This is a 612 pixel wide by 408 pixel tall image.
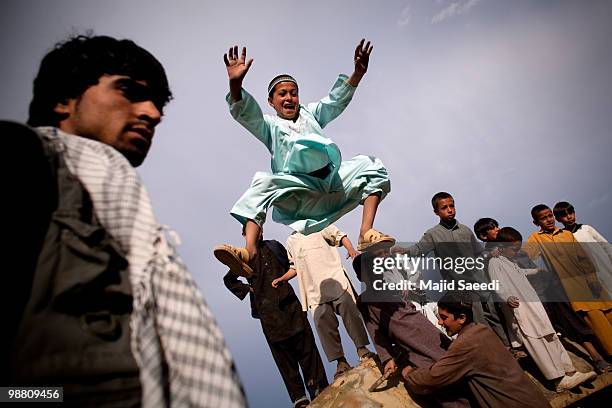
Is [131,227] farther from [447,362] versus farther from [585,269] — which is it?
[585,269]

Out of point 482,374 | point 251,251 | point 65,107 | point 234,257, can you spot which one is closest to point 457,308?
point 482,374

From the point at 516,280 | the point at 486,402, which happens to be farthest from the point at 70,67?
the point at 516,280

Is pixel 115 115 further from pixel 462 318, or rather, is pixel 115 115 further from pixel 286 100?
pixel 462 318

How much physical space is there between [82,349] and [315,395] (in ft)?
13.1

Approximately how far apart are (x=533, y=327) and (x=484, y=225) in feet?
5.45

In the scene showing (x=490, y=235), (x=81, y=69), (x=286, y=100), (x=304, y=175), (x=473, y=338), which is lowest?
(x=473, y=338)

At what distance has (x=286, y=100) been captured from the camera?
3551 millimetres

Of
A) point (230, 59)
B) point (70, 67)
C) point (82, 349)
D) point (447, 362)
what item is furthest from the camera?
point (447, 362)

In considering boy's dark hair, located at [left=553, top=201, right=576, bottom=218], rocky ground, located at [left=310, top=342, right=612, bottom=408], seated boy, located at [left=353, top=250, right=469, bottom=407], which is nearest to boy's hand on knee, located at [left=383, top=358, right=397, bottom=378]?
seated boy, located at [left=353, top=250, right=469, bottom=407]

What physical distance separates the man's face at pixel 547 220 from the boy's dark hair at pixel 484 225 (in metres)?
0.82

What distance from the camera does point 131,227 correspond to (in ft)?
3.21

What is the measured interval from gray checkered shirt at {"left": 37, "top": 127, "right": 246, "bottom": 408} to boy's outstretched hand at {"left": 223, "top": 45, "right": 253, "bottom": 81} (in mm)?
2089

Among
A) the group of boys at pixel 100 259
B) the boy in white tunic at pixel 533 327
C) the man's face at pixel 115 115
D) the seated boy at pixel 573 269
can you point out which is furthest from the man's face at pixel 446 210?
the man's face at pixel 115 115

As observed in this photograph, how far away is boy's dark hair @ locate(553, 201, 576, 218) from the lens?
5688 mm
